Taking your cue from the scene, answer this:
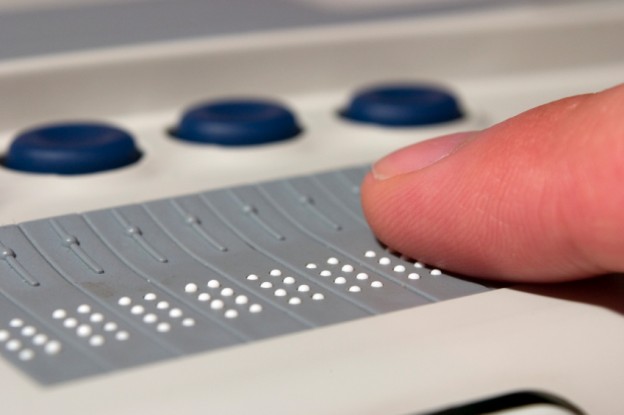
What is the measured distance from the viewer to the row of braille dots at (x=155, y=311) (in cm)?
52

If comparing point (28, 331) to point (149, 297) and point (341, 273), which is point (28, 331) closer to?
point (149, 297)

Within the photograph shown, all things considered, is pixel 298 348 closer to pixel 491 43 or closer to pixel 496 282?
pixel 496 282

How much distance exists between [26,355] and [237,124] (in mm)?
348

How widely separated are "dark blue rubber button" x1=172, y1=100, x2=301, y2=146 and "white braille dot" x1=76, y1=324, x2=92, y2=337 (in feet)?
0.99

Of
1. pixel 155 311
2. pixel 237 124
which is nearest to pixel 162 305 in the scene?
pixel 155 311

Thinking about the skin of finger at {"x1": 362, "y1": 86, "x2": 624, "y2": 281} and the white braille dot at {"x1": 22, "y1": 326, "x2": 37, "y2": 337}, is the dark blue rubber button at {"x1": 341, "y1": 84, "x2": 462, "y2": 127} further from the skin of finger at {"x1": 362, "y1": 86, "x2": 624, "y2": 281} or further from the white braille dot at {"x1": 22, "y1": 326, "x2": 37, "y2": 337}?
the white braille dot at {"x1": 22, "y1": 326, "x2": 37, "y2": 337}

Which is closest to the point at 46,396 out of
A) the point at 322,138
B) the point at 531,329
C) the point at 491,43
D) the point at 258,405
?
the point at 258,405

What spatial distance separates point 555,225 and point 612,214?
0.03 metres

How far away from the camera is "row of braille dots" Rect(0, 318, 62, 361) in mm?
490

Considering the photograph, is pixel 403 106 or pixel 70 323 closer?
pixel 70 323

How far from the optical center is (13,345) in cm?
49

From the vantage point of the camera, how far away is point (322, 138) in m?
0.84

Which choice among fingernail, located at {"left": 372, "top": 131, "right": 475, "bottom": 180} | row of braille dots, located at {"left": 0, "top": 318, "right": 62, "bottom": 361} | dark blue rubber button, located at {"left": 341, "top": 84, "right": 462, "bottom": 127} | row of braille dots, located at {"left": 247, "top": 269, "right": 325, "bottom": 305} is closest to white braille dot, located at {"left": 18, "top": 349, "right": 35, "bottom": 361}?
row of braille dots, located at {"left": 0, "top": 318, "right": 62, "bottom": 361}

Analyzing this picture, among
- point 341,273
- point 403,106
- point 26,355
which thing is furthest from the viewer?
point 403,106
